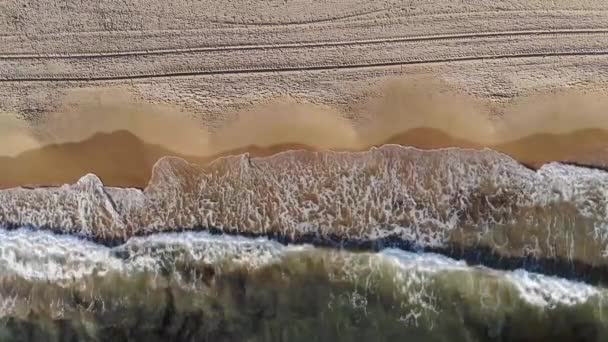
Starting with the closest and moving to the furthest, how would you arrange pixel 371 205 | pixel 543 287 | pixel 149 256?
pixel 543 287, pixel 371 205, pixel 149 256

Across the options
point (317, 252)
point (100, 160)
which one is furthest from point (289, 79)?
point (100, 160)

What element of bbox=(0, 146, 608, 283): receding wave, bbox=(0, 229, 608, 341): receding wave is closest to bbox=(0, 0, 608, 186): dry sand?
bbox=(0, 146, 608, 283): receding wave

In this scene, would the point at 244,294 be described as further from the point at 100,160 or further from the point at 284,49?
the point at 284,49

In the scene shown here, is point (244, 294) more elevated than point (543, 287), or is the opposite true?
point (543, 287)

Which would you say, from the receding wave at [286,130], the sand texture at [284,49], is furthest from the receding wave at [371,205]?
the sand texture at [284,49]

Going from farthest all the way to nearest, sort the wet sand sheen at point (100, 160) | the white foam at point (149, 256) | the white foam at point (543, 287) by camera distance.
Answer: the wet sand sheen at point (100, 160) → the white foam at point (149, 256) → the white foam at point (543, 287)

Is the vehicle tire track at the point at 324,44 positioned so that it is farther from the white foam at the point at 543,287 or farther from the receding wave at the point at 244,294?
the white foam at the point at 543,287

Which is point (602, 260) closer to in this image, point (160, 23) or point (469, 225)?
point (469, 225)

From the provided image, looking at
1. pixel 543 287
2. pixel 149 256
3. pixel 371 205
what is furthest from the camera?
pixel 149 256
